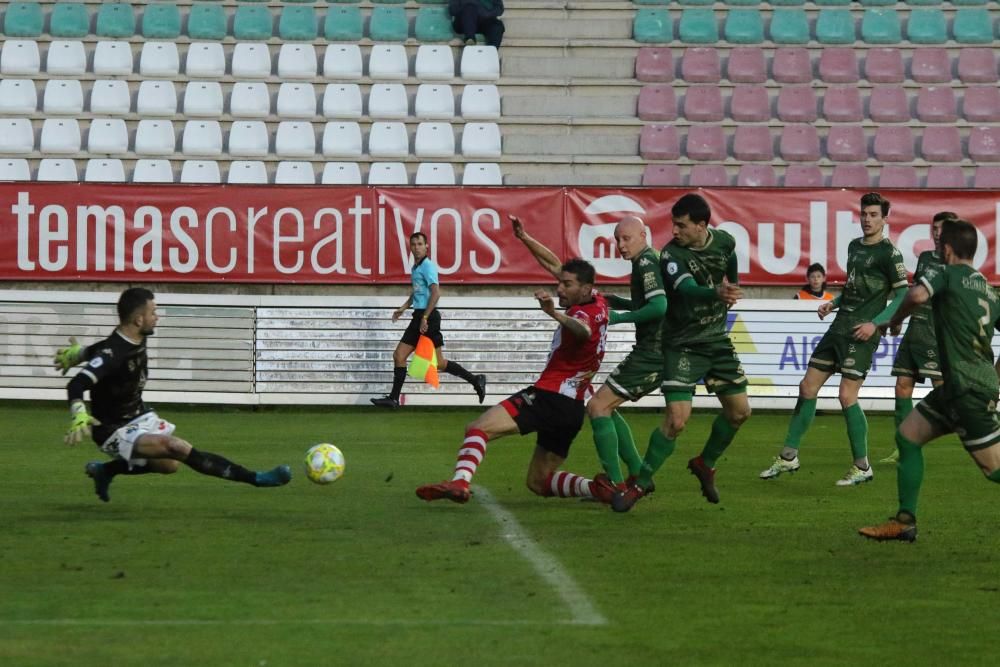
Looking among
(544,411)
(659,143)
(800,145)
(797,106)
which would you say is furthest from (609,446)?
(797,106)

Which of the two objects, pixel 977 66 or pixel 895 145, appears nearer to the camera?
pixel 895 145

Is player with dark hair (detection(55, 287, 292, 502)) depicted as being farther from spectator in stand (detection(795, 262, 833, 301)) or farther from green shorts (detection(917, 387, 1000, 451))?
spectator in stand (detection(795, 262, 833, 301))

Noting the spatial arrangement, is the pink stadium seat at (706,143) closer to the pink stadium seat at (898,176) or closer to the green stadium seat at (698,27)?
the green stadium seat at (698,27)

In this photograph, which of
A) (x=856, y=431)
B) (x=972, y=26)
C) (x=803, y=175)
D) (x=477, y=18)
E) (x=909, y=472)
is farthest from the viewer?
(x=972, y=26)

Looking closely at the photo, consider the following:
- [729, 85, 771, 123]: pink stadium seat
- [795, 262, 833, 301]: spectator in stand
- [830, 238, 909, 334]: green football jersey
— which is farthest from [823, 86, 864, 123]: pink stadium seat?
[830, 238, 909, 334]: green football jersey

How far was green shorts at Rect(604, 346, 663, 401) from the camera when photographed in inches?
387

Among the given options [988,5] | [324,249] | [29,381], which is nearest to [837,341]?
[324,249]

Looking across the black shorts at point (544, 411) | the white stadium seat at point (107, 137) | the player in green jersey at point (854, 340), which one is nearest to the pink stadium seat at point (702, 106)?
the white stadium seat at point (107, 137)

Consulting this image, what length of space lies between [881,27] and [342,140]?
8556mm

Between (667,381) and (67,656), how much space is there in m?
5.28

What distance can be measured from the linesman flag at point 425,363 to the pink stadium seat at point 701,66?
7.22 m

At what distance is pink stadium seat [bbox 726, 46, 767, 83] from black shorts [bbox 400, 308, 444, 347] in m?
7.28

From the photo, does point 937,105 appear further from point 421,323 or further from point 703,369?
point 703,369

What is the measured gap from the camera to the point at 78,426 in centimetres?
815
